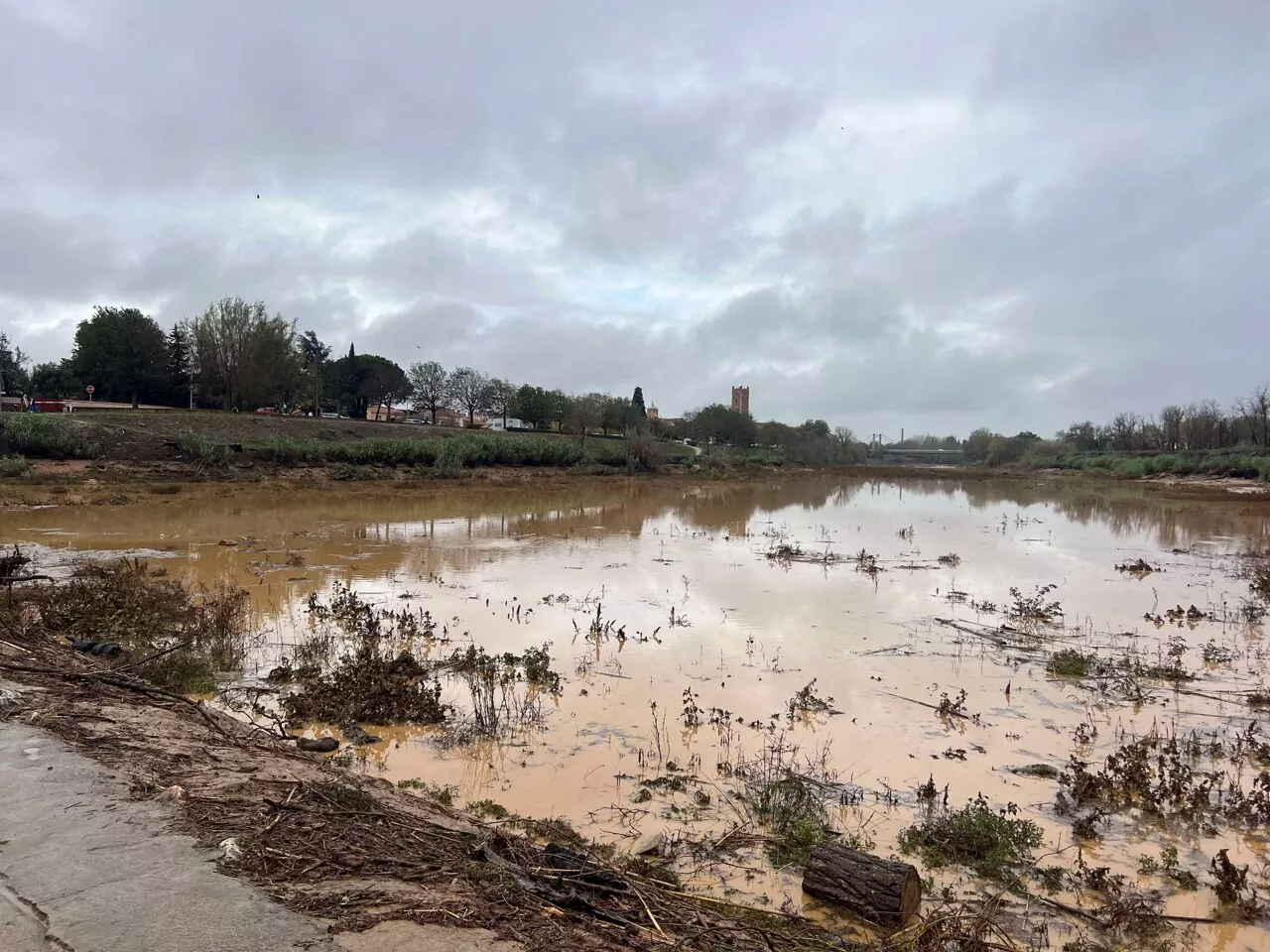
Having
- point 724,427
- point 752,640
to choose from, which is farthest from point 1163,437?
point 752,640

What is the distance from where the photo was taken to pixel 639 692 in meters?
8.59

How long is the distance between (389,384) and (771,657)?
80.2 m

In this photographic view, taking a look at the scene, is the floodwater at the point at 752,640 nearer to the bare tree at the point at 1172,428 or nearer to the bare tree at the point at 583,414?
the bare tree at the point at 583,414

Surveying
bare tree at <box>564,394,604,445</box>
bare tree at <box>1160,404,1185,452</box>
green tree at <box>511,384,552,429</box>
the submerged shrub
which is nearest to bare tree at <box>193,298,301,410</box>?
bare tree at <box>564,394,604,445</box>

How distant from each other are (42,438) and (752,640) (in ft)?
121

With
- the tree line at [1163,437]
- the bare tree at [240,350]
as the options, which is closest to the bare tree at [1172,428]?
the tree line at [1163,437]

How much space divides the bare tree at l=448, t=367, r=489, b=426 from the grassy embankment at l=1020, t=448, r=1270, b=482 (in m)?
70.4

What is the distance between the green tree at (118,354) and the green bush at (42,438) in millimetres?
22748

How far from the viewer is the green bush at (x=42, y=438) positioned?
3262 centimetres

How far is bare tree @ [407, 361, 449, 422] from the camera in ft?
276

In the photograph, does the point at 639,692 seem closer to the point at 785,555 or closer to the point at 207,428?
the point at 785,555

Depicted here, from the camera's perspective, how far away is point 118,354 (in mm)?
56312

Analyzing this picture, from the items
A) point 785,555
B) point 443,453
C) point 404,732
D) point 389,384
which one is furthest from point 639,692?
point 389,384

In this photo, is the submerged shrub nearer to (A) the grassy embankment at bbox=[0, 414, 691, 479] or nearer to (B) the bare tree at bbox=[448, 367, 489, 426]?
(A) the grassy embankment at bbox=[0, 414, 691, 479]
